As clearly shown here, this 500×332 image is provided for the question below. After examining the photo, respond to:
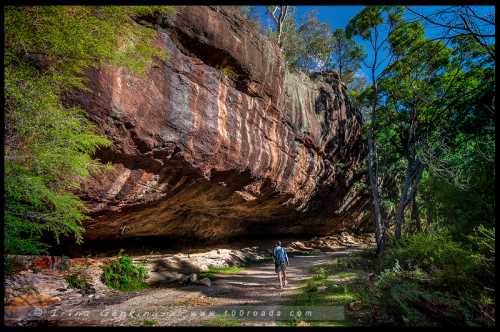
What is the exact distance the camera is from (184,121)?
9.18 meters

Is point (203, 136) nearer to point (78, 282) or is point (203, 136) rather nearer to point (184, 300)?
point (184, 300)

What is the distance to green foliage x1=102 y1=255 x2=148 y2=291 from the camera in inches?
349

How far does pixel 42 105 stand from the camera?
206 inches

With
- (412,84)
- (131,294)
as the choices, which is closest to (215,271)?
(131,294)

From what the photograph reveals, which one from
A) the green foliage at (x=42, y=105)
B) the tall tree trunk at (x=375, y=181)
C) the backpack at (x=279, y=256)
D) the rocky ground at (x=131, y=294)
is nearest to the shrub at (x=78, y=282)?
the rocky ground at (x=131, y=294)

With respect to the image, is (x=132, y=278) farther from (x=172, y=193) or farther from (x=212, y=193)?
(x=212, y=193)

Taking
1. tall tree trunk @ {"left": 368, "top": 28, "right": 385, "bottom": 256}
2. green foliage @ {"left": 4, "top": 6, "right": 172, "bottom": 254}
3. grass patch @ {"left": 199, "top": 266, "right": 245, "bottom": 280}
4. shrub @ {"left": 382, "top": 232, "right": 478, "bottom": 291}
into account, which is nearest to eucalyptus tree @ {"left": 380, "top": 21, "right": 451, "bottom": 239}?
tall tree trunk @ {"left": 368, "top": 28, "right": 385, "bottom": 256}

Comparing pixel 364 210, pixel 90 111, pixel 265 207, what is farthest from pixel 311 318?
pixel 364 210

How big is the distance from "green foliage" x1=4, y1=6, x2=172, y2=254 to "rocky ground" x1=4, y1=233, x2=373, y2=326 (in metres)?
1.52

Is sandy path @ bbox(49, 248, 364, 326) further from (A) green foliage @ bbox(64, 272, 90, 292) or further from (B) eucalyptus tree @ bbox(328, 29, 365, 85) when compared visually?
(B) eucalyptus tree @ bbox(328, 29, 365, 85)

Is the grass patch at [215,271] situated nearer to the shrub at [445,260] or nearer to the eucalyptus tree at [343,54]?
the shrub at [445,260]

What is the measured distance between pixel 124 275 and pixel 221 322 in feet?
17.9

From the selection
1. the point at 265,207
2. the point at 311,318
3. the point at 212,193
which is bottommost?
the point at 311,318

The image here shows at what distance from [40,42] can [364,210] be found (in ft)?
86.6
